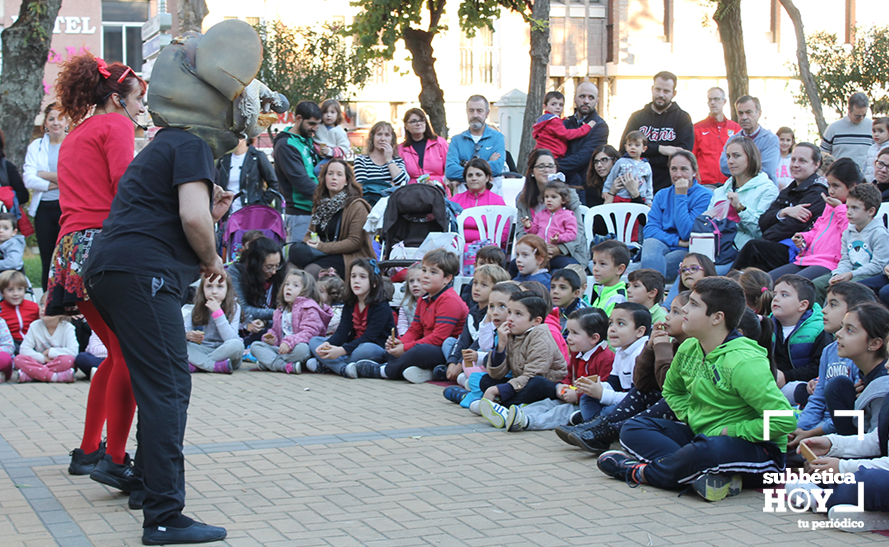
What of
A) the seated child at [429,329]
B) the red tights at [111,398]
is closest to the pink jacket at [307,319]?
the seated child at [429,329]

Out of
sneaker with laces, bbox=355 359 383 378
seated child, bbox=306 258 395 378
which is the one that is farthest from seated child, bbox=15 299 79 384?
sneaker with laces, bbox=355 359 383 378

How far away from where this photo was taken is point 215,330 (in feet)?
30.1

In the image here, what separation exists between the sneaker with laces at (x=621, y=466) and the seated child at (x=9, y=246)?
6.83 meters

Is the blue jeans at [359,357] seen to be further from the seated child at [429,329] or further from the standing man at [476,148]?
the standing man at [476,148]

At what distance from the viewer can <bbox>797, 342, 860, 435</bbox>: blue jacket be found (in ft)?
17.2

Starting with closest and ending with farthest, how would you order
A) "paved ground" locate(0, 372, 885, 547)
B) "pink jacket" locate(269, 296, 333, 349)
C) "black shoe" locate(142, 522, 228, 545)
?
"black shoe" locate(142, 522, 228, 545) < "paved ground" locate(0, 372, 885, 547) < "pink jacket" locate(269, 296, 333, 349)

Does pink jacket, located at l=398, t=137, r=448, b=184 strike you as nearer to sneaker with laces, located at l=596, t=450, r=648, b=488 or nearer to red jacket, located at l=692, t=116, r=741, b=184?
red jacket, located at l=692, t=116, r=741, b=184

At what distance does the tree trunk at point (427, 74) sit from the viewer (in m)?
16.7

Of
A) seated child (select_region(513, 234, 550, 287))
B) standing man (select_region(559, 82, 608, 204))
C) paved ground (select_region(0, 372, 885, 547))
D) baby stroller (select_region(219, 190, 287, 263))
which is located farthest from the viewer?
baby stroller (select_region(219, 190, 287, 263))

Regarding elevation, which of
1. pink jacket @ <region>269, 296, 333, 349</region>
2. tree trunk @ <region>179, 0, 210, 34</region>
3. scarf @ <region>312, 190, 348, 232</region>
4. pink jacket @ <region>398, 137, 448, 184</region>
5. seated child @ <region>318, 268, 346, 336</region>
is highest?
tree trunk @ <region>179, 0, 210, 34</region>

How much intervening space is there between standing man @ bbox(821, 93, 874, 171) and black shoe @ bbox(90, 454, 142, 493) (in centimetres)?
A: 941

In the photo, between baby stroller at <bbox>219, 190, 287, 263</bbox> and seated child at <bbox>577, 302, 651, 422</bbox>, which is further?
baby stroller at <bbox>219, 190, 287, 263</bbox>

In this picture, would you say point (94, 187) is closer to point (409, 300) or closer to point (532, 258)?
point (532, 258)

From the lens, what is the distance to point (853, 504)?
4344 millimetres
